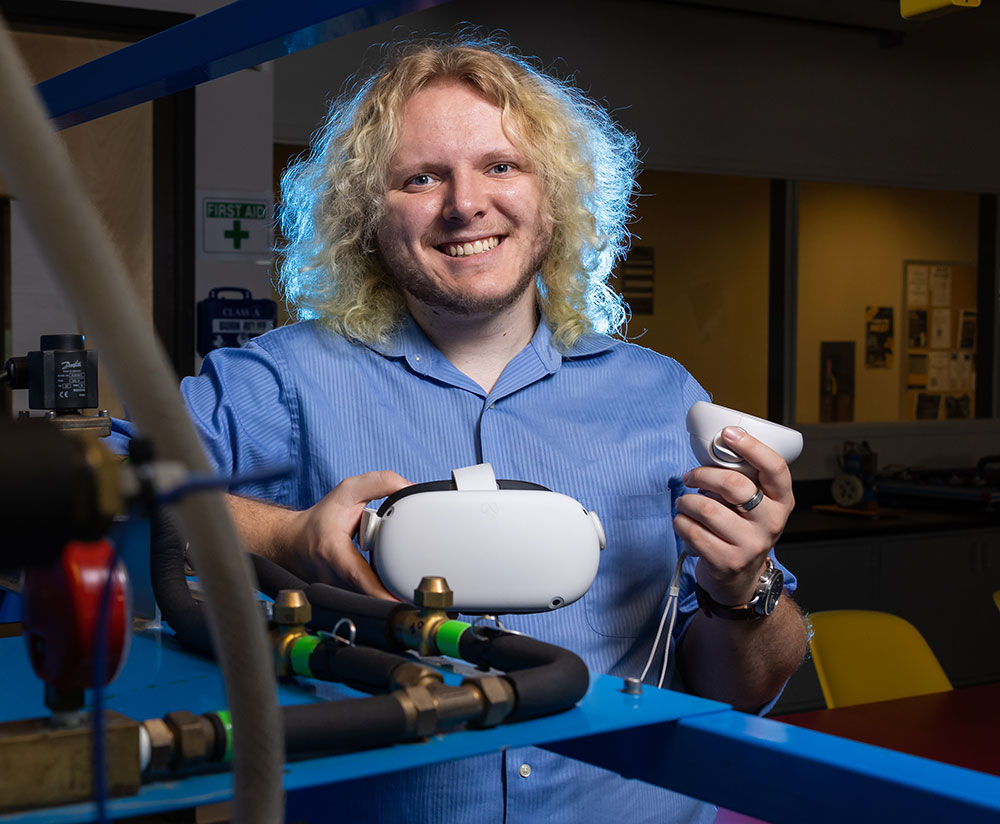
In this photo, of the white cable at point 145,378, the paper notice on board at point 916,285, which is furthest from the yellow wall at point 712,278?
the white cable at point 145,378

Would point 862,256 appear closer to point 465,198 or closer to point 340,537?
point 465,198

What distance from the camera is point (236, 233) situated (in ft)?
10.3

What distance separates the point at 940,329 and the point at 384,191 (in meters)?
4.52

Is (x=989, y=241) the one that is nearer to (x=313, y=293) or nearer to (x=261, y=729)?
(x=313, y=293)

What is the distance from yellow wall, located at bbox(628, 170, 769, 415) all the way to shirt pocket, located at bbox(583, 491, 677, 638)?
3693mm

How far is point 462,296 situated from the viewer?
1.28 meters

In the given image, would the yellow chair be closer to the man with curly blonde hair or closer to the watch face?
the man with curly blonde hair

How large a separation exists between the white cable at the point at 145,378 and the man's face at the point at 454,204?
38.3 inches

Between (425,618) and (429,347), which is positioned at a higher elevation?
(429,347)

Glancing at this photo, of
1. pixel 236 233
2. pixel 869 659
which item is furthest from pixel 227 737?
pixel 236 233

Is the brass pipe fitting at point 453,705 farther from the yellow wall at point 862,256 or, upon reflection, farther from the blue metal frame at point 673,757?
the yellow wall at point 862,256

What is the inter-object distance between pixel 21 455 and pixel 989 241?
562 cm

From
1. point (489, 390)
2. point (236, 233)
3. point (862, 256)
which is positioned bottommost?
point (489, 390)

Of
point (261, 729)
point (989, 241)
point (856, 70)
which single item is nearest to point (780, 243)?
point (856, 70)
